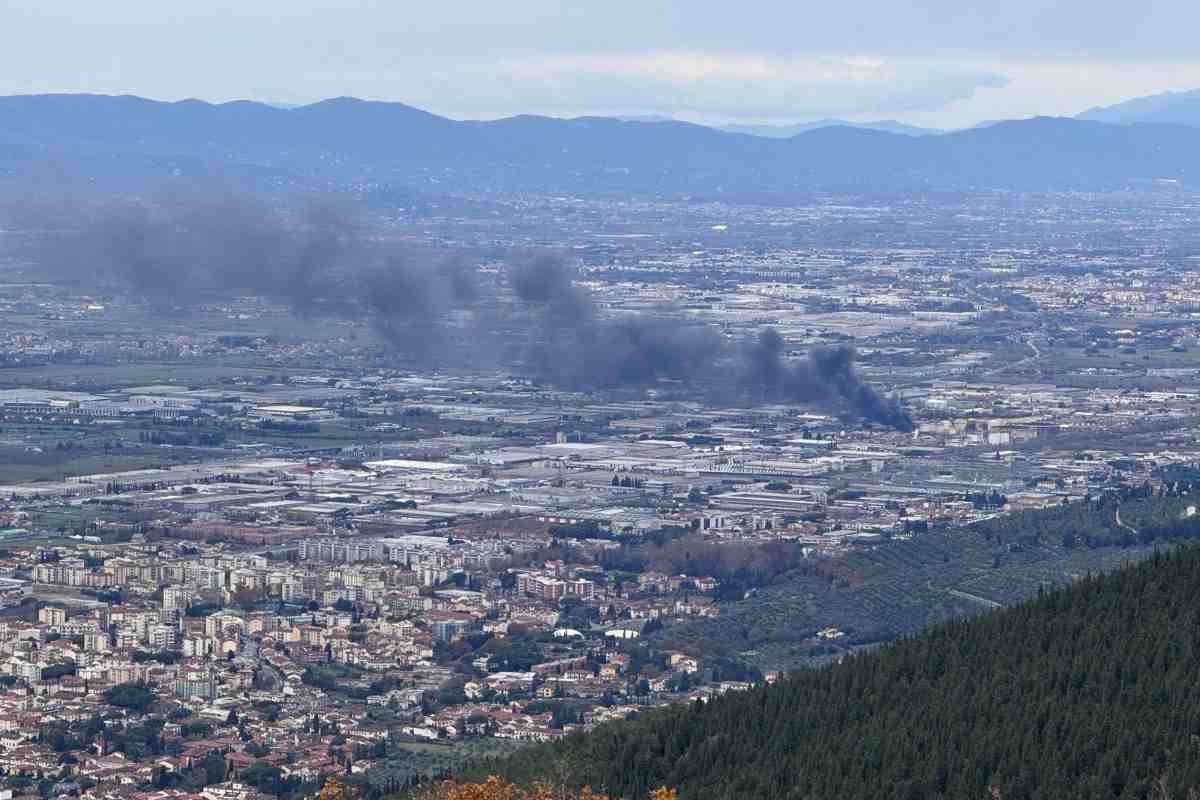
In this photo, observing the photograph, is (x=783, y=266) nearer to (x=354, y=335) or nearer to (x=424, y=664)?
(x=354, y=335)

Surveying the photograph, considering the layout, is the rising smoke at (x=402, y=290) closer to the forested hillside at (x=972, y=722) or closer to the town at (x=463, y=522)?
the town at (x=463, y=522)

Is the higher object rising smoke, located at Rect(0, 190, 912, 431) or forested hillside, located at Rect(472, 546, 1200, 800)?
forested hillside, located at Rect(472, 546, 1200, 800)

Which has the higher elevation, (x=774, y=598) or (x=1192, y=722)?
(x=1192, y=722)

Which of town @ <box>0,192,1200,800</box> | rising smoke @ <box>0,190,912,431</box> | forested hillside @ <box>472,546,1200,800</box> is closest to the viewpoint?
forested hillside @ <box>472,546,1200,800</box>

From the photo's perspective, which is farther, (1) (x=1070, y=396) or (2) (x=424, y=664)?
(1) (x=1070, y=396)

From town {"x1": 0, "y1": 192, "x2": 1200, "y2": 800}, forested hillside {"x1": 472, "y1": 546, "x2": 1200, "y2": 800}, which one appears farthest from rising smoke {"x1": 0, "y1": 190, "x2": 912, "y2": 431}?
forested hillside {"x1": 472, "y1": 546, "x2": 1200, "y2": 800}

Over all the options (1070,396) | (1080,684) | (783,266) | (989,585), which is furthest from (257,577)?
(783,266)

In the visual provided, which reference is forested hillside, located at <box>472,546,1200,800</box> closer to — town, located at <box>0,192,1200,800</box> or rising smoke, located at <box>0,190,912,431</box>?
town, located at <box>0,192,1200,800</box>
